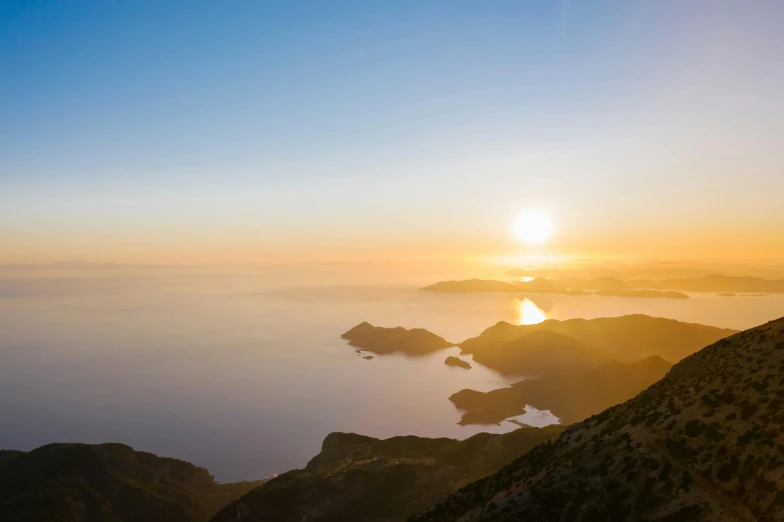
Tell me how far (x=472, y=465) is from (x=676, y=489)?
74430 millimetres

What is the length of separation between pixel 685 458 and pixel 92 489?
472 feet

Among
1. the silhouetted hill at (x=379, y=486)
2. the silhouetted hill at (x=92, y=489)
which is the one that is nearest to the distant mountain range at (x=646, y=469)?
the silhouetted hill at (x=379, y=486)

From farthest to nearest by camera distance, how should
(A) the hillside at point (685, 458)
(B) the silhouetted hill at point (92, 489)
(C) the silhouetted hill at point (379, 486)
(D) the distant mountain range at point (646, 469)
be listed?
(B) the silhouetted hill at point (92, 489), (C) the silhouetted hill at point (379, 486), (D) the distant mountain range at point (646, 469), (A) the hillside at point (685, 458)

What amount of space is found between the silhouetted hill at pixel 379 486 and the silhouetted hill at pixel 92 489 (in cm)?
3618

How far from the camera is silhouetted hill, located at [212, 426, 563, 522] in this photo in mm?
87875

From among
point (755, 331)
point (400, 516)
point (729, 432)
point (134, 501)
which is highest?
point (755, 331)

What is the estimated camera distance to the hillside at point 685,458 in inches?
1031

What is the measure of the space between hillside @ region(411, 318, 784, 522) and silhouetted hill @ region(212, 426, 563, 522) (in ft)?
167

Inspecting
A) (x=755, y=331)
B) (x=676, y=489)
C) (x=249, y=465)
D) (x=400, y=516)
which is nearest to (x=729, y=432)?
(x=676, y=489)

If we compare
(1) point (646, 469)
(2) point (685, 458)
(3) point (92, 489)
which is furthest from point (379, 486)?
(3) point (92, 489)

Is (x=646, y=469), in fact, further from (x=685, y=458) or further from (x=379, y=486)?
(x=379, y=486)

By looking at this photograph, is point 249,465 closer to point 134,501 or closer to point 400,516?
A: point 134,501

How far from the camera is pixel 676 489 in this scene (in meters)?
27.8

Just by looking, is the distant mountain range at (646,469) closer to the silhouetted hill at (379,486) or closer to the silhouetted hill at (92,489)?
the silhouetted hill at (379,486)
